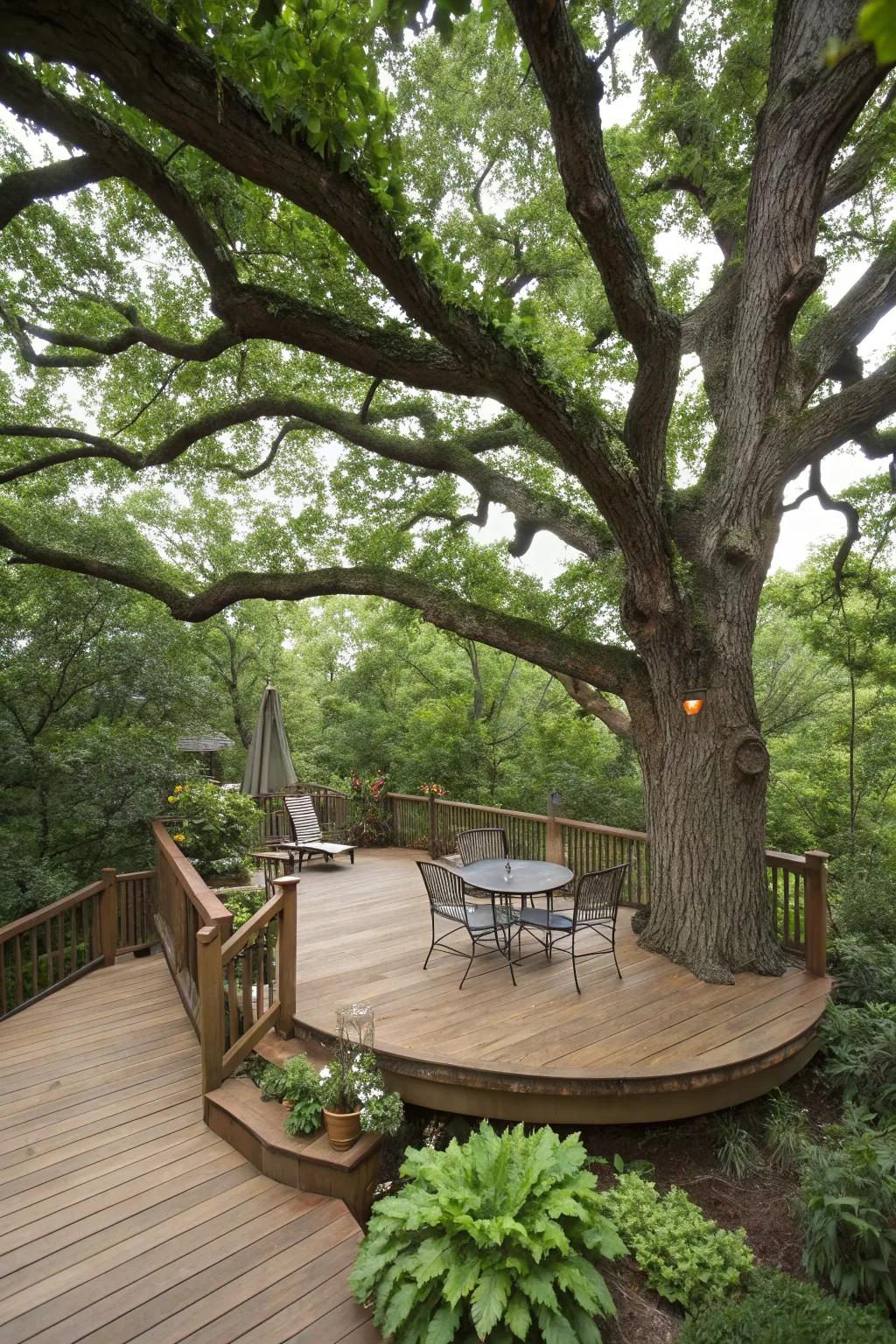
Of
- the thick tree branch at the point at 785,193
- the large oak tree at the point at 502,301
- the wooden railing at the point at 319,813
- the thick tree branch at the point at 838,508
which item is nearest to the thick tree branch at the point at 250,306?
the large oak tree at the point at 502,301

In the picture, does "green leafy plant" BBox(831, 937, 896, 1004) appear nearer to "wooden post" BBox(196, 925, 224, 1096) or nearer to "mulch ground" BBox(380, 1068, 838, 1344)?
"mulch ground" BBox(380, 1068, 838, 1344)

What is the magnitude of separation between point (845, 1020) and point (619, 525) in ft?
12.0

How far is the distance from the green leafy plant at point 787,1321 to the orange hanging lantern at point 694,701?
3.16 meters

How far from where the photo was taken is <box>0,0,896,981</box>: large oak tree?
297 cm

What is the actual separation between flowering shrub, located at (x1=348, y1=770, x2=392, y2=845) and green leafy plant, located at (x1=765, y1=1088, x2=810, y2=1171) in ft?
21.1

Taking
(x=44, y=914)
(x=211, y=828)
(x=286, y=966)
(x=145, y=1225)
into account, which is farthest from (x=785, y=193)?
(x=44, y=914)

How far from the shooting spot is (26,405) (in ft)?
26.2

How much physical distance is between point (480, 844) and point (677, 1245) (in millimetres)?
3623

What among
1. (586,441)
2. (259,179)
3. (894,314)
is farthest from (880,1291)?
(894,314)

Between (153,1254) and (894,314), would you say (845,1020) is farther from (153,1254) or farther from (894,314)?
(894,314)

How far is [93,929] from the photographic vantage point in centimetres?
627

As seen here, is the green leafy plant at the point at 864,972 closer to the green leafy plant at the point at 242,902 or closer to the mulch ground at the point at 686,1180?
the mulch ground at the point at 686,1180

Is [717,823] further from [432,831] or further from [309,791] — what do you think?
[309,791]

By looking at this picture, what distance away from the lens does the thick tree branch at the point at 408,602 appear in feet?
17.8
